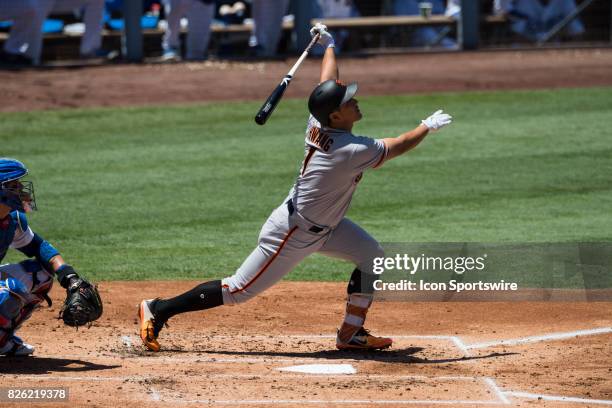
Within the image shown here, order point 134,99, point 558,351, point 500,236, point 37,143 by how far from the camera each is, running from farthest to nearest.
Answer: point 134,99 → point 37,143 → point 500,236 → point 558,351

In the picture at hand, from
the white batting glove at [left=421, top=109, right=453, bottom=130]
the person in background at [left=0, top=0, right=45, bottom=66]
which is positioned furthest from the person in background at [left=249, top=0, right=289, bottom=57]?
the white batting glove at [left=421, top=109, right=453, bottom=130]

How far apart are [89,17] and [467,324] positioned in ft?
41.3

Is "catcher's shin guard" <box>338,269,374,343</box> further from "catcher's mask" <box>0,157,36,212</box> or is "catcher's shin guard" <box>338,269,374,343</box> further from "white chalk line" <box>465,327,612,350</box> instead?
"catcher's mask" <box>0,157,36,212</box>

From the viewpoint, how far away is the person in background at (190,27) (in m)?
18.0

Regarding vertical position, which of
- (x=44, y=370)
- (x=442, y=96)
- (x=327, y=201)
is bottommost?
(x=442, y=96)

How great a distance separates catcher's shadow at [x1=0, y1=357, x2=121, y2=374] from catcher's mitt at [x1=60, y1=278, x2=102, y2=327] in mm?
220

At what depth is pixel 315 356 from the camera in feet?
19.5

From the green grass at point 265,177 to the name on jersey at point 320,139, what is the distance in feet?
8.64

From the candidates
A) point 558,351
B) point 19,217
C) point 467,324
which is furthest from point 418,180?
point 19,217

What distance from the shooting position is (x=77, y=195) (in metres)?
10.7

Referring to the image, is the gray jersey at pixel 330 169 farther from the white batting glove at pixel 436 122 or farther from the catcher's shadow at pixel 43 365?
the catcher's shadow at pixel 43 365

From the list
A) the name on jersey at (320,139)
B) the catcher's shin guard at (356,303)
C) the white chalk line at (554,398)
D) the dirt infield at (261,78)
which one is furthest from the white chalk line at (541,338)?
the dirt infield at (261,78)

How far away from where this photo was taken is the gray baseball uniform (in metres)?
5.59

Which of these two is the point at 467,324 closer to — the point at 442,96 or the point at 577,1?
Result: the point at 442,96
